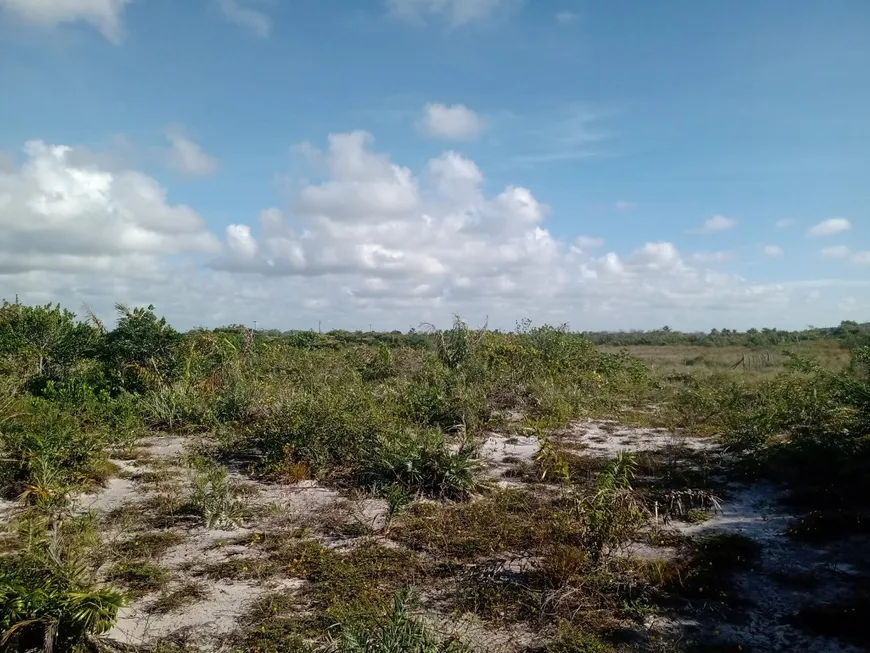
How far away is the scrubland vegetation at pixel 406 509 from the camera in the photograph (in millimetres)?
4156

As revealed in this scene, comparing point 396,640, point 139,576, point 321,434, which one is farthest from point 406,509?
point 396,640

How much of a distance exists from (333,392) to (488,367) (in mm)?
4347

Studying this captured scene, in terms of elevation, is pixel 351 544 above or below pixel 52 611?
below

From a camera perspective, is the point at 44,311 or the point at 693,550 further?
the point at 44,311

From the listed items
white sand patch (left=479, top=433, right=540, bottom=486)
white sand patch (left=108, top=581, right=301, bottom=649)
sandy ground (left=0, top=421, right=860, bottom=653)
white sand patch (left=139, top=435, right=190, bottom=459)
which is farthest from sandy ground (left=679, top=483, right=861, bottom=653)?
white sand patch (left=139, top=435, right=190, bottom=459)

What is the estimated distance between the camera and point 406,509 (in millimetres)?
6477

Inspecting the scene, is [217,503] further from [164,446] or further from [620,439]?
[620,439]

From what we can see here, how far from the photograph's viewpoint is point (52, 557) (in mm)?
3939

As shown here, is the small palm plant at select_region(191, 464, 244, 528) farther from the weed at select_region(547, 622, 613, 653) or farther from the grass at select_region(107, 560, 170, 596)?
the weed at select_region(547, 622, 613, 653)

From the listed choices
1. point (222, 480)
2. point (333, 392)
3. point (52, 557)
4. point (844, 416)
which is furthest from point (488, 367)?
point (52, 557)

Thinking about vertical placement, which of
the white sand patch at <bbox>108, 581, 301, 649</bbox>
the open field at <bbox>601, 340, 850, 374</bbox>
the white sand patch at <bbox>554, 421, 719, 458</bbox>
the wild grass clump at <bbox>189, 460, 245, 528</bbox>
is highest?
the open field at <bbox>601, 340, 850, 374</bbox>

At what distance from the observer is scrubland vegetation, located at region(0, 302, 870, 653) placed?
4.16 metres

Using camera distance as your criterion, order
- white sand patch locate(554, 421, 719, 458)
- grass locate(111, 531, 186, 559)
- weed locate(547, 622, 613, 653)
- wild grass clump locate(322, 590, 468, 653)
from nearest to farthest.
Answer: wild grass clump locate(322, 590, 468, 653) → weed locate(547, 622, 613, 653) → grass locate(111, 531, 186, 559) → white sand patch locate(554, 421, 719, 458)

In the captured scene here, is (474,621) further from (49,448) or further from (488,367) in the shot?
(488,367)
